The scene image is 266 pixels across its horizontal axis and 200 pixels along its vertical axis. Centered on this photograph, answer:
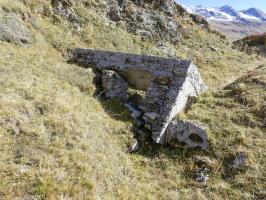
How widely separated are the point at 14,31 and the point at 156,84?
25.8 ft

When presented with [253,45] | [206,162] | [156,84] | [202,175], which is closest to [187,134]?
[206,162]

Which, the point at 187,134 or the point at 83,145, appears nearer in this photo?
the point at 83,145

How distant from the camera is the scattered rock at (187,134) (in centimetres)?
1381

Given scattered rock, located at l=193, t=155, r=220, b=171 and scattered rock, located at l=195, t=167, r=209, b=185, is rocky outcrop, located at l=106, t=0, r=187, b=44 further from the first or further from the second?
scattered rock, located at l=195, t=167, r=209, b=185

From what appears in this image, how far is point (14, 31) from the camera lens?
17531mm

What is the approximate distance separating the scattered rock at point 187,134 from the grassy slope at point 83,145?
1.20 ft

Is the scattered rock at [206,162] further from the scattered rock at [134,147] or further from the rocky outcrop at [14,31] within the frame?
the rocky outcrop at [14,31]

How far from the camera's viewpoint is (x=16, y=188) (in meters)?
8.88

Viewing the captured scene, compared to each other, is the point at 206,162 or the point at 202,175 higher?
the point at 206,162

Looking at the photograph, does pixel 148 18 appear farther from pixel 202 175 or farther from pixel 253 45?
pixel 202 175

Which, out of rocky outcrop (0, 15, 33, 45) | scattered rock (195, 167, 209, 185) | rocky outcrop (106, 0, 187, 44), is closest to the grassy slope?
scattered rock (195, 167, 209, 185)

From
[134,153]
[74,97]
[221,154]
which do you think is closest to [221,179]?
[221,154]

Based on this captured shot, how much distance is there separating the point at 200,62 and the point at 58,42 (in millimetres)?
12828

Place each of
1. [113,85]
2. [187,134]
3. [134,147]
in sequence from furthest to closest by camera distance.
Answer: [113,85], [187,134], [134,147]
